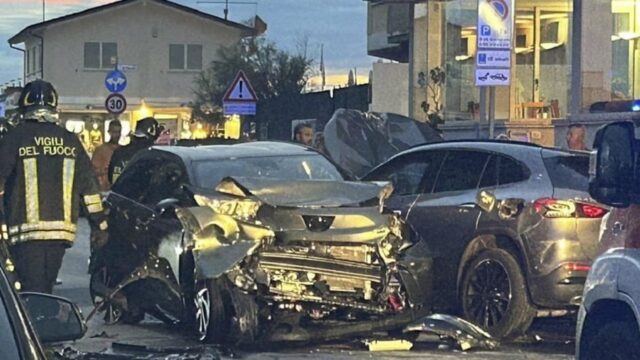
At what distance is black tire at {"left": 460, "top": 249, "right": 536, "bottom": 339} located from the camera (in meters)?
10.9

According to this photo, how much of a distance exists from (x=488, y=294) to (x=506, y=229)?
57cm

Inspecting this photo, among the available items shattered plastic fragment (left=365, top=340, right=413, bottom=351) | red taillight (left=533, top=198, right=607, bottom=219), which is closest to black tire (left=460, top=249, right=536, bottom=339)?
red taillight (left=533, top=198, right=607, bottom=219)

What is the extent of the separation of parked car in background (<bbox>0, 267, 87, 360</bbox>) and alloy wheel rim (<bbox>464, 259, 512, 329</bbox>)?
6.95 m

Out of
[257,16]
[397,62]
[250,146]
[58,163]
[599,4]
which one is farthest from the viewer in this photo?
[257,16]

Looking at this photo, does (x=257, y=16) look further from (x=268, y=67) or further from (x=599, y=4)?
(x=599, y=4)

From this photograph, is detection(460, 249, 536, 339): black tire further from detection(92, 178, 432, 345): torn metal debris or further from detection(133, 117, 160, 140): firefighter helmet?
detection(133, 117, 160, 140): firefighter helmet

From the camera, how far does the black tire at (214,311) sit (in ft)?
33.6

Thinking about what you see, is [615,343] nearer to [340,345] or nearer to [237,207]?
[237,207]

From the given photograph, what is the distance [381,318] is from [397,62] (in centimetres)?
3357

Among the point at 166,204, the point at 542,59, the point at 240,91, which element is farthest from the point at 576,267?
the point at 542,59

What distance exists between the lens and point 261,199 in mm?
10094

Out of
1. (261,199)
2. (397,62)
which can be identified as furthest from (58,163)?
(397,62)

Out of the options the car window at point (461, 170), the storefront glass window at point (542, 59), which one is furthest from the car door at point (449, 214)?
the storefront glass window at point (542, 59)

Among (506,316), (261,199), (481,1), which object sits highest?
(481,1)
